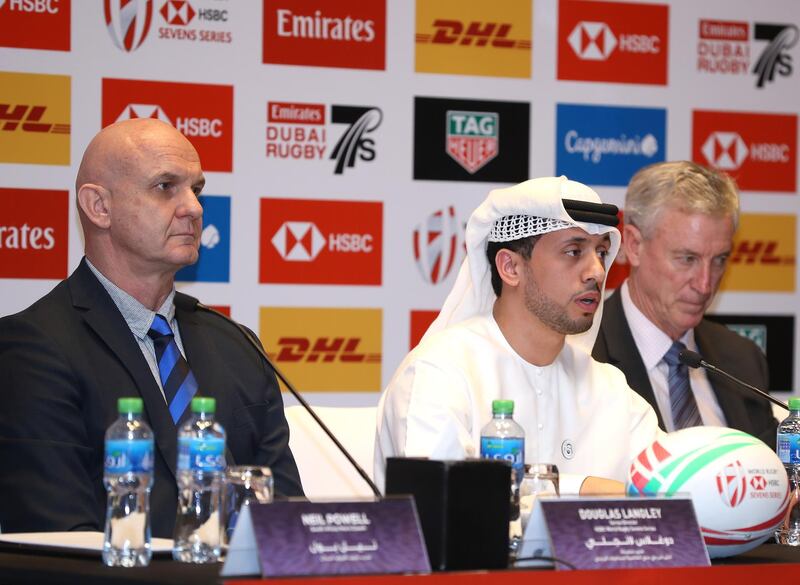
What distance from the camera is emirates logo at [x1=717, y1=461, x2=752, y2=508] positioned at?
2242 mm

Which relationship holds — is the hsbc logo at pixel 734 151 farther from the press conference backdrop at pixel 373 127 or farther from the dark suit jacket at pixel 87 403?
the dark suit jacket at pixel 87 403

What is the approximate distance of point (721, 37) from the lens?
4.88 metres

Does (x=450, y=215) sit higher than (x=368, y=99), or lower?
lower

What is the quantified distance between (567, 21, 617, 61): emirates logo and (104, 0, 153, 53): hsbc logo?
64.3 inches

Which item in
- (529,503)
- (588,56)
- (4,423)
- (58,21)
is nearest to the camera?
(529,503)

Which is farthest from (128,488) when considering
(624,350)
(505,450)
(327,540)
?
(624,350)

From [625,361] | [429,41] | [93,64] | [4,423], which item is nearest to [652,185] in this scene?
[625,361]

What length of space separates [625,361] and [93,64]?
2.09m

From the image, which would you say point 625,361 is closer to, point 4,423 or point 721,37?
point 721,37

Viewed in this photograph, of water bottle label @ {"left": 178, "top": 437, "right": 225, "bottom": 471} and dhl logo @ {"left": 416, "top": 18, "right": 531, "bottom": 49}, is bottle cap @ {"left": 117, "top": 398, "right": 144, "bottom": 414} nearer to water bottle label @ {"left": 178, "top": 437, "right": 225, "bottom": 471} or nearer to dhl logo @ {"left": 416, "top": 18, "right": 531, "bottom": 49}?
water bottle label @ {"left": 178, "top": 437, "right": 225, "bottom": 471}

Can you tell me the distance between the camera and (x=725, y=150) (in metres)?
4.88

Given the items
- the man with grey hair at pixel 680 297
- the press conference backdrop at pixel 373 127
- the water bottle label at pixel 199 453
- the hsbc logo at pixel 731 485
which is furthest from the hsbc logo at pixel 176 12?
the hsbc logo at pixel 731 485

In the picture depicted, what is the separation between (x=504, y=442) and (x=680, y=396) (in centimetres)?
193

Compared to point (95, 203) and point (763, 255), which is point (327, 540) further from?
point (763, 255)
